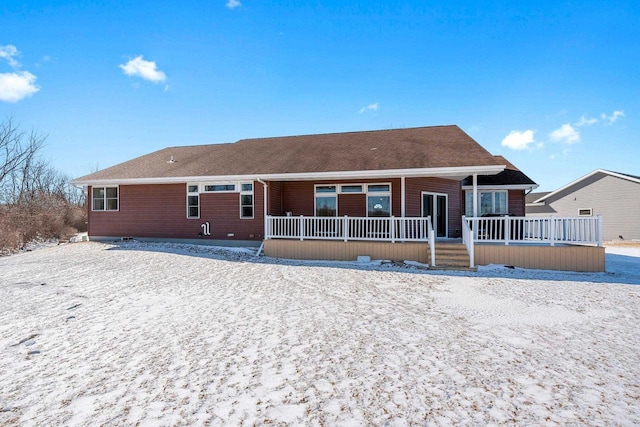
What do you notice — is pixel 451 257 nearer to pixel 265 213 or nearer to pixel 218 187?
pixel 265 213

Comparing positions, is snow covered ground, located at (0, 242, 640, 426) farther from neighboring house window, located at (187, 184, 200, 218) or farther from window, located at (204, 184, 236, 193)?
neighboring house window, located at (187, 184, 200, 218)

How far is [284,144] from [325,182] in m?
4.38

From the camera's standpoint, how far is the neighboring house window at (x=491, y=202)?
1484 centimetres

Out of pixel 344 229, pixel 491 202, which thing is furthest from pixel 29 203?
pixel 491 202

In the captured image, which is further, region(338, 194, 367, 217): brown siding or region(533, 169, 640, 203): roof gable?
region(533, 169, 640, 203): roof gable

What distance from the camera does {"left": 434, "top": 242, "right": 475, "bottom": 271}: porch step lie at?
1023 cm

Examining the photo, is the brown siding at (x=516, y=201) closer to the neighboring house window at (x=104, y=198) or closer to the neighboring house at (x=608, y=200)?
the neighboring house at (x=608, y=200)

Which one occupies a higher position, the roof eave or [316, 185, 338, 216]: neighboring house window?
the roof eave

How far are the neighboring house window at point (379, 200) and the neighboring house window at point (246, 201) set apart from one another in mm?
4745

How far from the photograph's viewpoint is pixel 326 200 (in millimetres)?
13352

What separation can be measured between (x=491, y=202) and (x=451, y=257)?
19.6ft

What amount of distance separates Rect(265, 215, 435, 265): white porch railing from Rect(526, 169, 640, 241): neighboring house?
1602 cm

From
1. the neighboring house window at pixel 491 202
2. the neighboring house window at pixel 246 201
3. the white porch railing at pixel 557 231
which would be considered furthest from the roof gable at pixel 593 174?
the neighboring house window at pixel 246 201

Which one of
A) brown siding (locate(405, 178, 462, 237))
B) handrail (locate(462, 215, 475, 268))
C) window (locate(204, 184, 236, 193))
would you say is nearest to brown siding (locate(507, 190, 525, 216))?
brown siding (locate(405, 178, 462, 237))
